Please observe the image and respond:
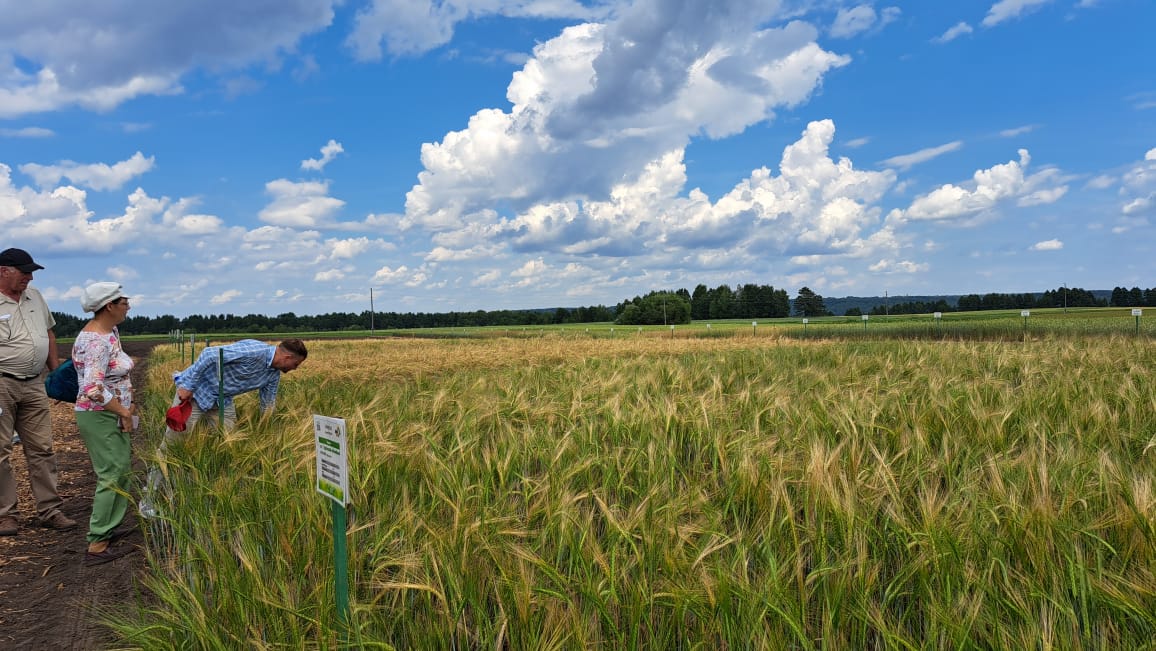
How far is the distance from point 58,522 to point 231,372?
5.38 feet

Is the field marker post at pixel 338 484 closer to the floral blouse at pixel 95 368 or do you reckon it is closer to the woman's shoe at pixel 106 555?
the floral blouse at pixel 95 368

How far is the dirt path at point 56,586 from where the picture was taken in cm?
301

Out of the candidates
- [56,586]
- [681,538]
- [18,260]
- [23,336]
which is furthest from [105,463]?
[681,538]

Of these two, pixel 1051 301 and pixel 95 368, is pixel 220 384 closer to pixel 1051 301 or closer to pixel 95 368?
pixel 95 368

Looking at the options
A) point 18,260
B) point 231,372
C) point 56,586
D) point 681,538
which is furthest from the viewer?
point 231,372

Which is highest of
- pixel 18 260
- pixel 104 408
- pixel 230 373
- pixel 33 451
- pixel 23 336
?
pixel 18 260

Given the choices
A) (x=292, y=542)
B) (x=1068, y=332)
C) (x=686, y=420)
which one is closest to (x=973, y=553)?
(x=686, y=420)

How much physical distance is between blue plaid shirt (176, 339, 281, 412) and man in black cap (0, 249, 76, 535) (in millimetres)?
971

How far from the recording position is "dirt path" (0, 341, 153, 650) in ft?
9.86

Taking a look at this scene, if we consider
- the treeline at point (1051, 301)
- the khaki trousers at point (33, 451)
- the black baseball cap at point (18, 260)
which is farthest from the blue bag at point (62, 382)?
the treeline at point (1051, 301)

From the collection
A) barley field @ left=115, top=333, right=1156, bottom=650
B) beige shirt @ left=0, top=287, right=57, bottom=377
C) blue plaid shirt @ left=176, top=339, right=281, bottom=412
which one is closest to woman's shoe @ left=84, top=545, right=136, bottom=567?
barley field @ left=115, top=333, right=1156, bottom=650

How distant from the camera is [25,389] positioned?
4.55m

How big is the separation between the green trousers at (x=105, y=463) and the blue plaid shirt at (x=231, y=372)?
2.44 feet

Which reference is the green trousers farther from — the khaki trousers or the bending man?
the khaki trousers
